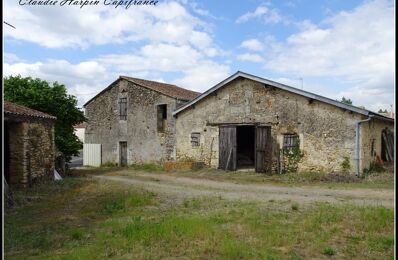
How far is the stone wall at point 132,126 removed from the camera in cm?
2131

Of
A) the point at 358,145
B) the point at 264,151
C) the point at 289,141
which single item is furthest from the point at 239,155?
the point at 358,145

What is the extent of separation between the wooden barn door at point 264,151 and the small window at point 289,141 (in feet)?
2.26

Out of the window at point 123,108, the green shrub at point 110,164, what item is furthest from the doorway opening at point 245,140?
the green shrub at point 110,164

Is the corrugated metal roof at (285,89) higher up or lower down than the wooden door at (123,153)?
higher up

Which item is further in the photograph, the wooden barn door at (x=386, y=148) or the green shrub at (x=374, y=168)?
the wooden barn door at (x=386, y=148)

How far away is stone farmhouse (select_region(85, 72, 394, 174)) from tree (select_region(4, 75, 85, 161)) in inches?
164

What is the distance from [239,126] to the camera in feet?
→ 62.5

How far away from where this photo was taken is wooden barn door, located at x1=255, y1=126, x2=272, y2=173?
17359mm

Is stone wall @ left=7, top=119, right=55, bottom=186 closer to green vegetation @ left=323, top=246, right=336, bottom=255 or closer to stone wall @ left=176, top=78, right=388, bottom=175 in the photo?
stone wall @ left=176, top=78, right=388, bottom=175

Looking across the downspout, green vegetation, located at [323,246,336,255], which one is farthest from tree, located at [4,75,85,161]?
green vegetation, located at [323,246,336,255]

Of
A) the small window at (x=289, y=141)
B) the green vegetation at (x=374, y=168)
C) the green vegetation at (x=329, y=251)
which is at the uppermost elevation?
the small window at (x=289, y=141)

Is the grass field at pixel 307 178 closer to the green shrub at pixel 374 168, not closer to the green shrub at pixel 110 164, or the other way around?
the green shrub at pixel 374 168

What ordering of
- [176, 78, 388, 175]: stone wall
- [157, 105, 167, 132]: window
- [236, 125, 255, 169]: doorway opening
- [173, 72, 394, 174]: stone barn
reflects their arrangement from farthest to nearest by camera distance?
[236, 125, 255, 169]: doorway opening
[157, 105, 167, 132]: window
[176, 78, 388, 175]: stone wall
[173, 72, 394, 174]: stone barn

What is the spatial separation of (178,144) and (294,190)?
9.43 m
